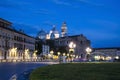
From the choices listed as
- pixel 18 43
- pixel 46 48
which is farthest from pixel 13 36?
pixel 46 48

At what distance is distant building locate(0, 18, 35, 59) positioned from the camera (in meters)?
108

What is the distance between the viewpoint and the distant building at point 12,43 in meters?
108

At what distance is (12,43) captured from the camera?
120938mm

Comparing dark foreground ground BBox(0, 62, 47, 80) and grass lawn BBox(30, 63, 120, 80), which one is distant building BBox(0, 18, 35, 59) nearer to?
dark foreground ground BBox(0, 62, 47, 80)

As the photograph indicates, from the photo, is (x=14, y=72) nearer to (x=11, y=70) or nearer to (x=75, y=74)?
(x=11, y=70)

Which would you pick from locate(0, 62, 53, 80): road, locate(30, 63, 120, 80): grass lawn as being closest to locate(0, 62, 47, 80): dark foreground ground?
locate(0, 62, 53, 80): road

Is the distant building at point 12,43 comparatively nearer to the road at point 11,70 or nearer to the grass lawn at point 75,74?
the road at point 11,70

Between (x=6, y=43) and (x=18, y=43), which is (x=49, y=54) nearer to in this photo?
(x=18, y=43)

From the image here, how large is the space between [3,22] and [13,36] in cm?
1033

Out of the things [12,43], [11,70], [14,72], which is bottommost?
[14,72]

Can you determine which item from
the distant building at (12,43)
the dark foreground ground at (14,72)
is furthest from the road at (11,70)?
the distant building at (12,43)

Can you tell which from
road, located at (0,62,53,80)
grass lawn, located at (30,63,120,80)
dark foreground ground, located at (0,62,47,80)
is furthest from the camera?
road, located at (0,62,53,80)

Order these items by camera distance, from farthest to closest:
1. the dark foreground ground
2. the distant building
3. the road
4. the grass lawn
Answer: the distant building
the road
the dark foreground ground
the grass lawn

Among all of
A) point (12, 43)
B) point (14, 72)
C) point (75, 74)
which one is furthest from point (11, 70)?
point (12, 43)
